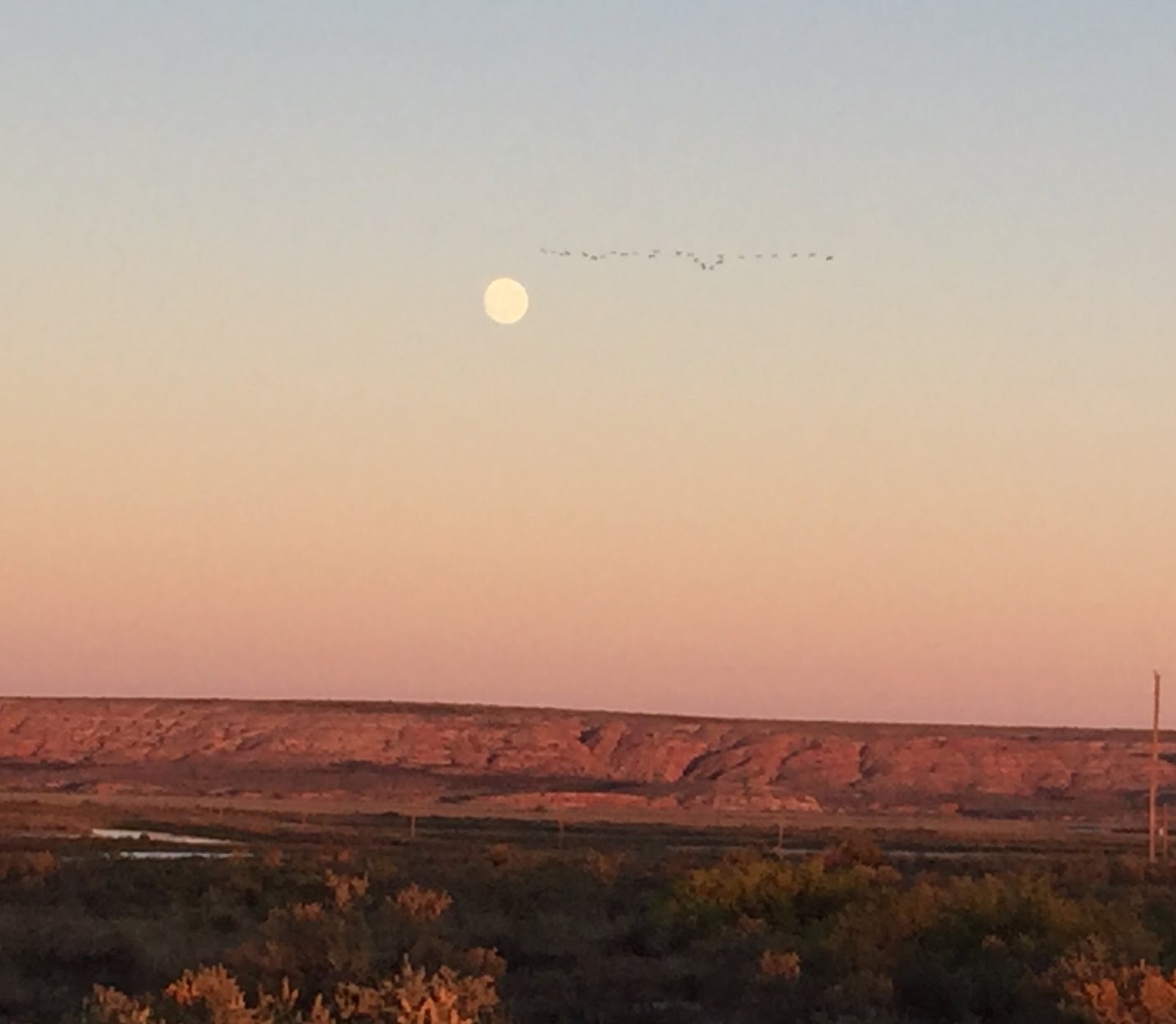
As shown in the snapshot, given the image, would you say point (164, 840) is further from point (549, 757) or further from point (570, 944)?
point (549, 757)

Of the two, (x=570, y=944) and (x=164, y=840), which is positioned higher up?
(x=570, y=944)

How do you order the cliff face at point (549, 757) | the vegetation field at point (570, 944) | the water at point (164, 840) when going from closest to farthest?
the vegetation field at point (570, 944)
the water at point (164, 840)
the cliff face at point (549, 757)

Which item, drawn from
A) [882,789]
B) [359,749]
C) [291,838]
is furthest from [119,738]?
[291,838]

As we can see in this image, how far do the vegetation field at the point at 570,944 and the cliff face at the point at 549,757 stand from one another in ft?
252

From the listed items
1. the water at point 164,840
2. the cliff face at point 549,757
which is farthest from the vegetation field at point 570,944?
the cliff face at point 549,757

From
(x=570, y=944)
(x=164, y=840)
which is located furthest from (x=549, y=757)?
(x=570, y=944)

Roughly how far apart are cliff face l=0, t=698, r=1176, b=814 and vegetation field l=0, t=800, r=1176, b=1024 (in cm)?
7681

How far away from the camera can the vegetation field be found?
48.1ft

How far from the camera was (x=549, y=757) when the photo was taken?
429 feet

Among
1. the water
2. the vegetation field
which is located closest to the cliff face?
the water

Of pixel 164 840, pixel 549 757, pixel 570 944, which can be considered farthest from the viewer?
pixel 549 757

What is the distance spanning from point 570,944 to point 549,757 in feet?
359

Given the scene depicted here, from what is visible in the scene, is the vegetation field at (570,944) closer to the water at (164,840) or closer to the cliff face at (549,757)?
the water at (164,840)

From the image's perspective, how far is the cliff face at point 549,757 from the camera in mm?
116875
